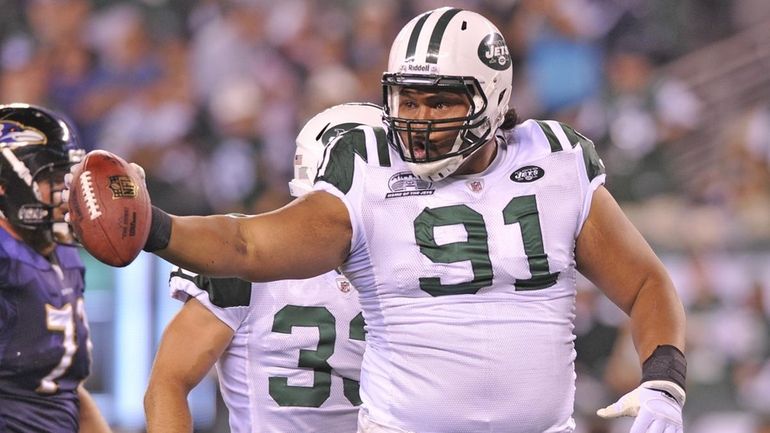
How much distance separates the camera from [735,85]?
7105 mm

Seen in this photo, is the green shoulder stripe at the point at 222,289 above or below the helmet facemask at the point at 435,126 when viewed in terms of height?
below

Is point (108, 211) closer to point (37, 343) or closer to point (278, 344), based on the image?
point (278, 344)

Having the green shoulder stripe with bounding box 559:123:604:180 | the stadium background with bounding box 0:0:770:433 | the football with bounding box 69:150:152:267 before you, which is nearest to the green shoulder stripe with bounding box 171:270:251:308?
the football with bounding box 69:150:152:267

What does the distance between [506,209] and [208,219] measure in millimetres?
694

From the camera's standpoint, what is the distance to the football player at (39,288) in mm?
3477

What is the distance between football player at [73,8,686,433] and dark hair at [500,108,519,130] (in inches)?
4.7

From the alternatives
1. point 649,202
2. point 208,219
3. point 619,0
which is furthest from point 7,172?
point 619,0

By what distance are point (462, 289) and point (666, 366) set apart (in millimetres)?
522

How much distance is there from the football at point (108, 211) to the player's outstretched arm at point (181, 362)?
709 mm

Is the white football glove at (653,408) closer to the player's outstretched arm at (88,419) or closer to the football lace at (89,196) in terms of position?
the football lace at (89,196)

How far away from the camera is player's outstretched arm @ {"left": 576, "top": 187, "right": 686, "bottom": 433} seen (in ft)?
9.67

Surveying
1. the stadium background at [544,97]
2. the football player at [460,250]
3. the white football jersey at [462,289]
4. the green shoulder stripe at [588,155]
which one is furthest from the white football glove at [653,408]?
the stadium background at [544,97]

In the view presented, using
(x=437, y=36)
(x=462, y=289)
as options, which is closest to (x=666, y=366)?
(x=462, y=289)

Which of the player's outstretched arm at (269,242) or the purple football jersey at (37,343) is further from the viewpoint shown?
the purple football jersey at (37,343)
